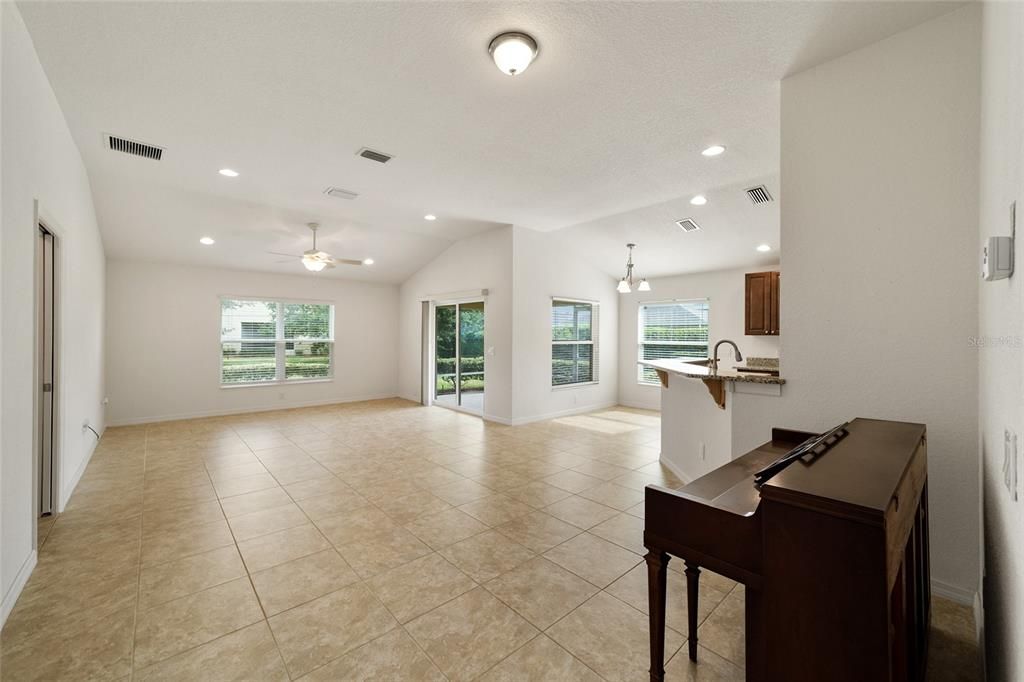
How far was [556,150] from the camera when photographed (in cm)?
363

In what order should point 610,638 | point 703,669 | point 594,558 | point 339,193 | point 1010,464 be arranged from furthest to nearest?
1. point 339,193
2. point 594,558
3. point 610,638
4. point 703,669
5. point 1010,464

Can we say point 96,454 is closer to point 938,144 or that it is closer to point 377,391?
point 377,391

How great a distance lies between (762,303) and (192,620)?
6.58 meters

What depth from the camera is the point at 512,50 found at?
224 centimetres

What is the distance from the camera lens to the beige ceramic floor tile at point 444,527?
279 centimetres

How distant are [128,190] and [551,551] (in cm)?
573

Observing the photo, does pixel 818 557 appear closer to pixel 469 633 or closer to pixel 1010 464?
pixel 1010 464

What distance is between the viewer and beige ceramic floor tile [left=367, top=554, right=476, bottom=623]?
6.91 feet

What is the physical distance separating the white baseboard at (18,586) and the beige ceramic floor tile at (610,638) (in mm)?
2524

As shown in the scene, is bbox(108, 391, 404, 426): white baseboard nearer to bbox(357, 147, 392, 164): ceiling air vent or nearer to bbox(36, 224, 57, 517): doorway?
bbox(36, 224, 57, 517): doorway

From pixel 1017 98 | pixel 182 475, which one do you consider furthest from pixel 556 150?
pixel 182 475

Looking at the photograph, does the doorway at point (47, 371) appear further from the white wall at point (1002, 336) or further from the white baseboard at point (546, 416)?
the white wall at point (1002, 336)

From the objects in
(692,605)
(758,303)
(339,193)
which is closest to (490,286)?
(339,193)

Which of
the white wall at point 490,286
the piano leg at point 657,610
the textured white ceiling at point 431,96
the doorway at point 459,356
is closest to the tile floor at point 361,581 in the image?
the piano leg at point 657,610
